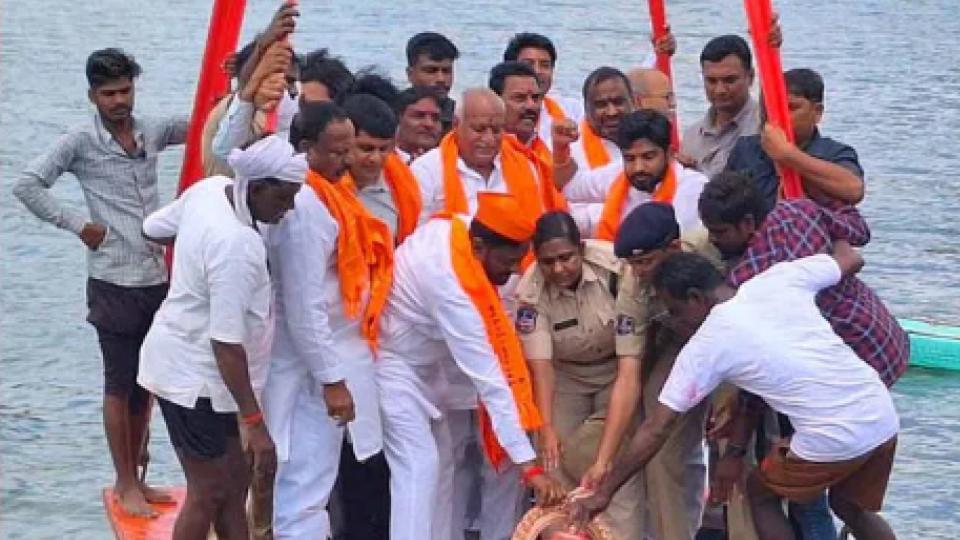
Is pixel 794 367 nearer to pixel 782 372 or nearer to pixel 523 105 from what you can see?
pixel 782 372

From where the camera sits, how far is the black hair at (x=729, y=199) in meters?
7.07

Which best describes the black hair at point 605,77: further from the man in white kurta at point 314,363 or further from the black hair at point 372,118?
the man in white kurta at point 314,363

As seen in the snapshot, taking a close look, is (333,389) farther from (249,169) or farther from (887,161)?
(887,161)

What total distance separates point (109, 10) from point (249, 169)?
2604cm

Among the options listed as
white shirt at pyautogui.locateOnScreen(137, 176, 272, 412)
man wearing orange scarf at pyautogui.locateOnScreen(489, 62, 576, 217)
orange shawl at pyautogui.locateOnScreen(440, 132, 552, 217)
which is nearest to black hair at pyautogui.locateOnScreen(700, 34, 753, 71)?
man wearing orange scarf at pyautogui.locateOnScreen(489, 62, 576, 217)

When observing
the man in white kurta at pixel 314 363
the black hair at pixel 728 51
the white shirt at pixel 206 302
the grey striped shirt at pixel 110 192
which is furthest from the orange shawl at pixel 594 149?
the white shirt at pixel 206 302

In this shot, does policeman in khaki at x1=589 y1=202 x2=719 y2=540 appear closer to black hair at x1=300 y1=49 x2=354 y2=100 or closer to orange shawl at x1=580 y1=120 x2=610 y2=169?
orange shawl at x1=580 y1=120 x2=610 y2=169

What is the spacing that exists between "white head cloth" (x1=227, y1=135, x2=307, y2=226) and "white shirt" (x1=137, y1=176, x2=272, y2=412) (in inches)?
6.3

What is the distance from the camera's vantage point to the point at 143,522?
27.9 feet

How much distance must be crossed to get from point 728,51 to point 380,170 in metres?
1.43

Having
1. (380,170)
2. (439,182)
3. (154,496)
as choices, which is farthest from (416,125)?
(154,496)

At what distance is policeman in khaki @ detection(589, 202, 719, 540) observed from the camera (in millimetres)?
7215

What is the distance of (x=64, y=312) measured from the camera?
1525cm

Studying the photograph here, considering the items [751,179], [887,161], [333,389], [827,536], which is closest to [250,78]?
[333,389]
